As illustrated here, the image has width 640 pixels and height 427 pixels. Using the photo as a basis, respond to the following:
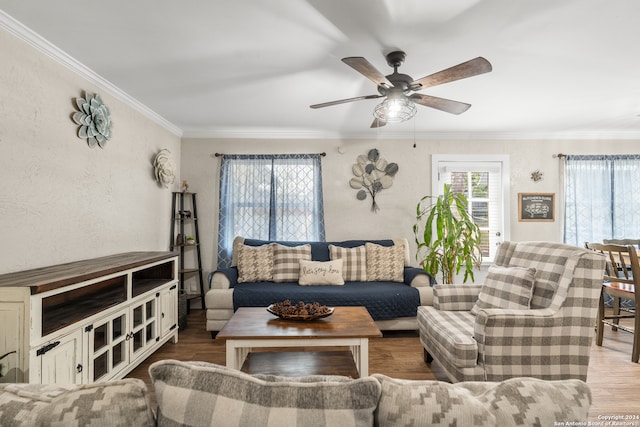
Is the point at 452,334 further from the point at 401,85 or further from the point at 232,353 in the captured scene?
the point at 401,85

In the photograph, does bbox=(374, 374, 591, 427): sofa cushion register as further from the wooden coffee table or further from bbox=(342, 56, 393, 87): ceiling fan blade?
bbox=(342, 56, 393, 87): ceiling fan blade

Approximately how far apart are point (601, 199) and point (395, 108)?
394 cm

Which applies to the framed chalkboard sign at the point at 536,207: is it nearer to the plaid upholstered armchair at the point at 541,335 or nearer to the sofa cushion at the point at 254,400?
the plaid upholstered armchair at the point at 541,335

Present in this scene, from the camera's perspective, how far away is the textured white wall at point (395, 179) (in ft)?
14.7

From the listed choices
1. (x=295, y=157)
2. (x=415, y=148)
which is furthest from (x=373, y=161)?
(x=295, y=157)

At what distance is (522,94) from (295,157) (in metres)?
2.65

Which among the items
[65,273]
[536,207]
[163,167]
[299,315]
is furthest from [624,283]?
[163,167]

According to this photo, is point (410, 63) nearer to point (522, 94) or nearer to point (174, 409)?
point (522, 94)

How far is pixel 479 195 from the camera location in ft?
15.1

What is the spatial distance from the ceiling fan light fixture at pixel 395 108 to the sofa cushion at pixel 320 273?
6.08 feet

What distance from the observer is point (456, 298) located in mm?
2664

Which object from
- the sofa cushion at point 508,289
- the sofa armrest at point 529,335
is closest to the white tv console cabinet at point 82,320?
the sofa armrest at point 529,335

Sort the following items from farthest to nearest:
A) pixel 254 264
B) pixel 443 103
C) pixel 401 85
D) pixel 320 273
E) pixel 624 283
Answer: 1. pixel 254 264
2. pixel 320 273
3. pixel 624 283
4. pixel 443 103
5. pixel 401 85

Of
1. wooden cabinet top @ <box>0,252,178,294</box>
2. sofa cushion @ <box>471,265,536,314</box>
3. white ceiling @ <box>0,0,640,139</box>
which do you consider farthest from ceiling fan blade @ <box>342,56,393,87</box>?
wooden cabinet top @ <box>0,252,178,294</box>
